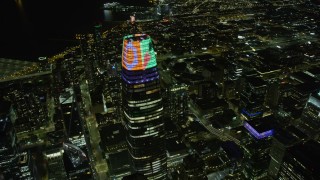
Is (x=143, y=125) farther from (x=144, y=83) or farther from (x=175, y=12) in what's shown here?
(x=175, y=12)

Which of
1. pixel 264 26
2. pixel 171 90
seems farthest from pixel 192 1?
pixel 171 90

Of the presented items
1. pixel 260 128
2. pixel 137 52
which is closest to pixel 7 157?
pixel 137 52

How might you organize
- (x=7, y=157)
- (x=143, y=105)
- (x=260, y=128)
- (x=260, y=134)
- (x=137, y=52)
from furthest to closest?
(x=260, y=128)
(x=260, y=134)
(x=7, y=157)
(x=143, y=105)
(x=137, y=52)

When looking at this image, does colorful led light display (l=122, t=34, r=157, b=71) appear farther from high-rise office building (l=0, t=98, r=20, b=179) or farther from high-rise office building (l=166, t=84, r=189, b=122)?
high-rise office building (l=166, t=84, r=189, b=122)

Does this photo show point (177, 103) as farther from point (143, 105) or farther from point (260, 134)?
point (143, 105)

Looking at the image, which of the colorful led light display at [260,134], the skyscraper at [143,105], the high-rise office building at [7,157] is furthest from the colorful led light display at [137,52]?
the colorful led light display at [260,134]

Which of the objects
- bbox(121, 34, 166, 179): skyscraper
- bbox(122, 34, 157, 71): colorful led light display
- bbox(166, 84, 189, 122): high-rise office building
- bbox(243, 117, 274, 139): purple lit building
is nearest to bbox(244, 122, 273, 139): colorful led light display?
bbox(243, 117, 274, 139): purple lit building

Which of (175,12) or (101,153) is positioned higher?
(175,12)
